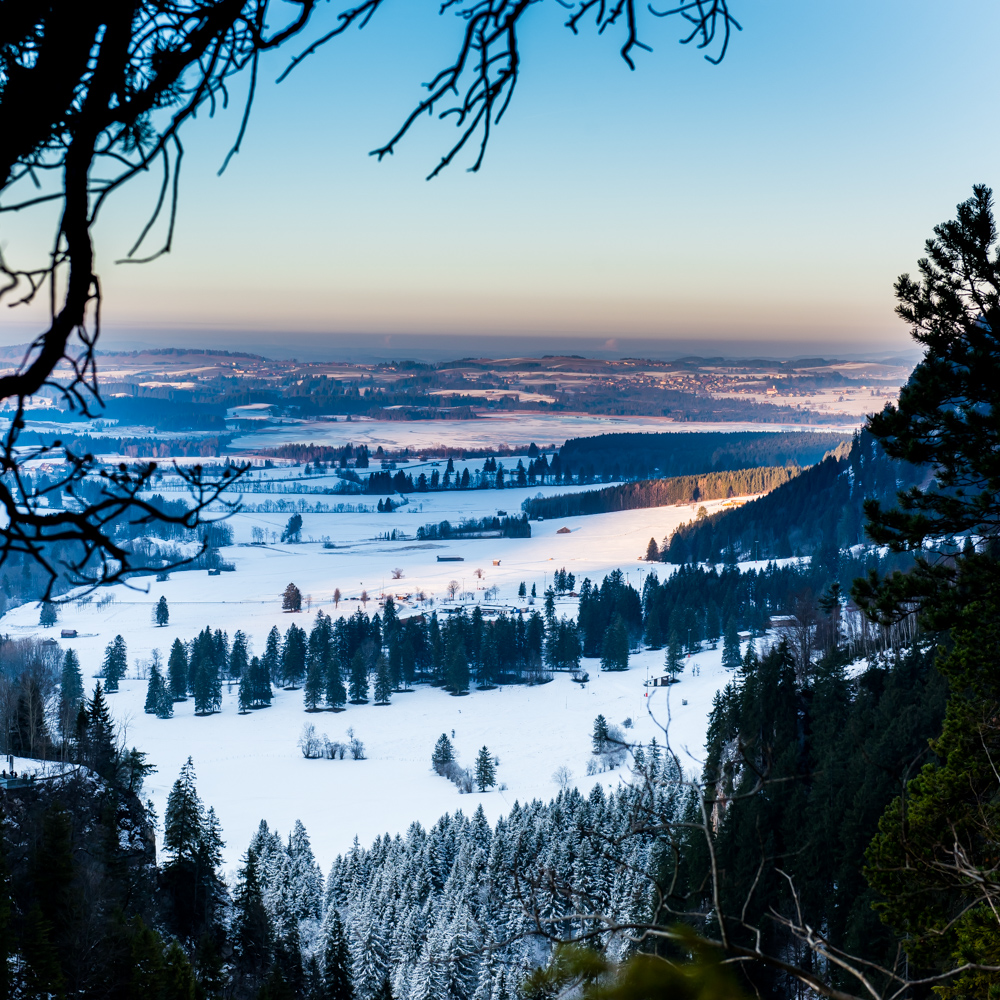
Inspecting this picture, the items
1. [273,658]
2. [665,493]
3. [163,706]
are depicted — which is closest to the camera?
[163,706]

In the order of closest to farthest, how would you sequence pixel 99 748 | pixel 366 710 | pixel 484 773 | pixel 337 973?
1. pixel 337 973
2. pixel 99 748
3. pixel 484 773
4. pixel 366 710

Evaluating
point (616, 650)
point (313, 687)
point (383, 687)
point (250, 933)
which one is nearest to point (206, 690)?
point (313, 687)

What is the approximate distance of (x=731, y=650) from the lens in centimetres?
7450

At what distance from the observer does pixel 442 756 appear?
179 ft

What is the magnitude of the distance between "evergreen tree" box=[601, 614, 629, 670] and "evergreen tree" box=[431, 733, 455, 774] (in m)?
27.0

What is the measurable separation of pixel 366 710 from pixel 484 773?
21815 millimetres

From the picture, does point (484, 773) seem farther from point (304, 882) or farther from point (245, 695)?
point (245, 695)

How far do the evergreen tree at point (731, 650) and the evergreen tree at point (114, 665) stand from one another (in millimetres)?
48396

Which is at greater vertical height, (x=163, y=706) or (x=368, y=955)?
(x=368, y=955)

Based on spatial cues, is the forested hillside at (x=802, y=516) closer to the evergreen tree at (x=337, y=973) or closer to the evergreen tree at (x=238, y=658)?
the evergreen tree at (x=238, y=658)

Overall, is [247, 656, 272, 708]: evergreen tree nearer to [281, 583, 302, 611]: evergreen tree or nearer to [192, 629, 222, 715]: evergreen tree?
[192, 629, 222, 715]: evergreen tree

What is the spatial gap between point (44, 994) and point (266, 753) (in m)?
43.3

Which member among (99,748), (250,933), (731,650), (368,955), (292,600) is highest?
(99,748)

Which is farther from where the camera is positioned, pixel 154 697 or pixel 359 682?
pixel 359 682
